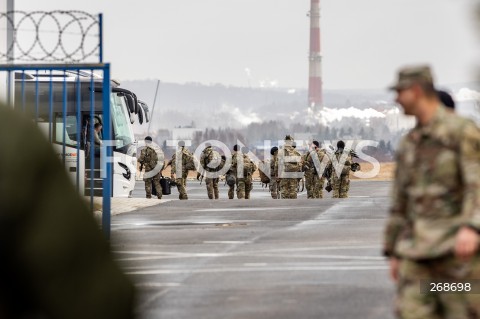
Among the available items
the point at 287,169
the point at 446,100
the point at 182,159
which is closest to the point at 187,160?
the point at 182,159

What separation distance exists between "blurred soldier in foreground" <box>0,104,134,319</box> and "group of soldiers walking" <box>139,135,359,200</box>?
3196 centimetres

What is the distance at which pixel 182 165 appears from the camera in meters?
38.2

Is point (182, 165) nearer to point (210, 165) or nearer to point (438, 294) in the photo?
point (210, 165)

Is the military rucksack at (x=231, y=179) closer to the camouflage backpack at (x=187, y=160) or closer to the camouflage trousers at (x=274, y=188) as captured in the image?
the camouflage backpack at (x=187, y=160)

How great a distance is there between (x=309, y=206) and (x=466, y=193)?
1767 cm

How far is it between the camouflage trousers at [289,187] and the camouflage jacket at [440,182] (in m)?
28.3

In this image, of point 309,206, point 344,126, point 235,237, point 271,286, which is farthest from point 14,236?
point 344,126

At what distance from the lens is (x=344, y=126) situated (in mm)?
178250

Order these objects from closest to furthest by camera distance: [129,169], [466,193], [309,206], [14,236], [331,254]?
[14,236] → [466,193] → [331,254] → [309,206] → [129,169]

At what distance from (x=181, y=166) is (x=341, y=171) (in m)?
5.48

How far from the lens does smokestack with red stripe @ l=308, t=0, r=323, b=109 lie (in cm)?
15275

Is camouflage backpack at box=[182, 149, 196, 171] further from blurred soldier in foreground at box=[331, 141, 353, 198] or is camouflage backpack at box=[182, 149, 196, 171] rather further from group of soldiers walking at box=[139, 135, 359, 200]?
blurred soldier in foreground at box=[331, 141, 353, 198]

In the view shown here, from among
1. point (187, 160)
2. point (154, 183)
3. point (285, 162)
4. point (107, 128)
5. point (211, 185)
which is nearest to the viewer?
point (107, 128)

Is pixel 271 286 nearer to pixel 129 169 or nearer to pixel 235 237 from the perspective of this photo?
pixel 235 237
